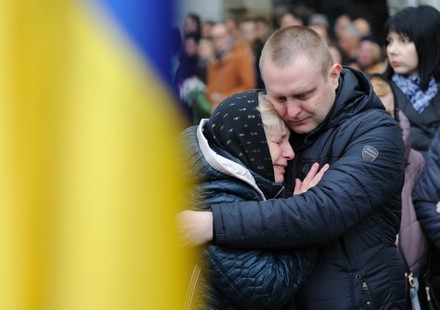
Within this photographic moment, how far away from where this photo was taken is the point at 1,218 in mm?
1150

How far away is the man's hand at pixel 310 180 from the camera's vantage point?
2.69m

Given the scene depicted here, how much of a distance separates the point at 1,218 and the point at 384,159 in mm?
1733

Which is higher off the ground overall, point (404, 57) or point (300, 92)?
point (300, 92)

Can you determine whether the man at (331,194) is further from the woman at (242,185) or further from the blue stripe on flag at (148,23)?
the blue stripe on flag at (148,23)

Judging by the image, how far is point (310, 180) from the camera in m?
2.72

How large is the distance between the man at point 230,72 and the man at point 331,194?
750cm

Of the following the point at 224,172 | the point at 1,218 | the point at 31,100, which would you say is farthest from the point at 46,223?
the point at 224,172

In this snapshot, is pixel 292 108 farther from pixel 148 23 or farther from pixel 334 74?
pixel 148 23

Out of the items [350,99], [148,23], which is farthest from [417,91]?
[148,23]

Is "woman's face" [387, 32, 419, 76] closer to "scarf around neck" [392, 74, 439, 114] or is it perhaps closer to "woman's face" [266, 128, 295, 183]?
"scarf around neck" [392, 74, 439, 114]

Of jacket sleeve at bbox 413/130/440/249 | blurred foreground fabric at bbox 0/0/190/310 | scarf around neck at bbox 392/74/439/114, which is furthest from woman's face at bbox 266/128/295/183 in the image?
scarf around neck at bbox 392/74/439/114

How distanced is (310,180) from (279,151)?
5.6 inches

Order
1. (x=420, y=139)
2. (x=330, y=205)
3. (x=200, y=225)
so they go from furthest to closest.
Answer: (x=420, y=139) < (x=330, y=205) < (x=200, y=225)

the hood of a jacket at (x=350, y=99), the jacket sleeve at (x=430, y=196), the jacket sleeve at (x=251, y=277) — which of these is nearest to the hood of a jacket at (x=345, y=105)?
the hood of a jacket at (x=350, y=99)
